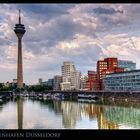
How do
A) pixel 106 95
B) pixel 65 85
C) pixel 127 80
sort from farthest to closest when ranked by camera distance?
pixel 65 85
pixel 106 95
pixel 127 80

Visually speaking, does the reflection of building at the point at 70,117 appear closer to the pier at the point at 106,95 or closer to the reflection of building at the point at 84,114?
the reflection of building at the point at 84,114

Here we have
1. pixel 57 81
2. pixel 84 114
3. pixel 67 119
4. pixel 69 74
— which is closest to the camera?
pixel 67 119

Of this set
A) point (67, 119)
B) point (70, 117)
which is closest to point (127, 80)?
→ point (70, 117)

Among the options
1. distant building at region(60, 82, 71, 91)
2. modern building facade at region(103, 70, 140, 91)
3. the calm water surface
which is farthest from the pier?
the calm water surface

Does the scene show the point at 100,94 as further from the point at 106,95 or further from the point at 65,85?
the point at 65,85

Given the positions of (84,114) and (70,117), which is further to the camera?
(84,114)

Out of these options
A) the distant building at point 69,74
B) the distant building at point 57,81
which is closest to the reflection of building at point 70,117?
the distant building at point 69,74

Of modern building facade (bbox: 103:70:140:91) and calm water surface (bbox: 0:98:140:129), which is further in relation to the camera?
modern building facade (bbox: 103:70:140:91)

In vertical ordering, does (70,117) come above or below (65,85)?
below

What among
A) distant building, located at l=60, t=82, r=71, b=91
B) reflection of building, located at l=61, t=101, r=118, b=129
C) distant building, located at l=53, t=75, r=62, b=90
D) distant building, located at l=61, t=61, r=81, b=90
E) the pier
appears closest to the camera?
reflection of building, located at l=61, t=101, r=118, b=129

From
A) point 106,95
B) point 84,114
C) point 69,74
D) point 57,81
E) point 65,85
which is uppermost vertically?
point 69,74

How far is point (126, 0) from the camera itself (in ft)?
4.74

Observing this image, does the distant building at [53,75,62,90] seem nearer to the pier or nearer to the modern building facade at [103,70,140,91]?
the pier
